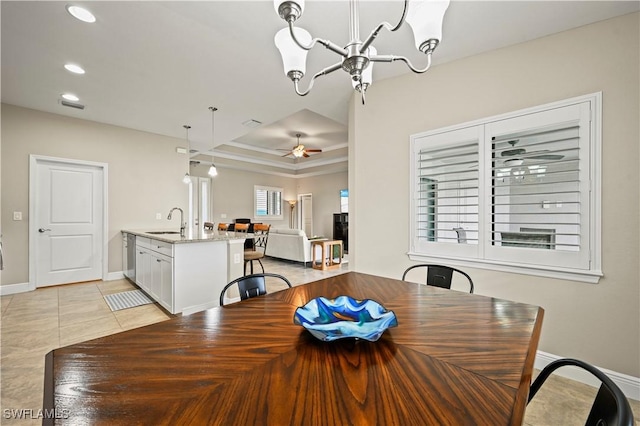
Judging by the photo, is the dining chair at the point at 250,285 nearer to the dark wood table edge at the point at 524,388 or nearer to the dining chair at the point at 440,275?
the dining chair at the point at 440,275

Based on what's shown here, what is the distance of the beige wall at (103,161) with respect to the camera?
389cm

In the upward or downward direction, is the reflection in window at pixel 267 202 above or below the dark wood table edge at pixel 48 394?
above

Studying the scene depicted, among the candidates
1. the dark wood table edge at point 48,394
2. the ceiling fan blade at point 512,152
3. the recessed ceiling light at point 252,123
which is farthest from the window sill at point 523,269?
the recessed ceiling light at point 252,123

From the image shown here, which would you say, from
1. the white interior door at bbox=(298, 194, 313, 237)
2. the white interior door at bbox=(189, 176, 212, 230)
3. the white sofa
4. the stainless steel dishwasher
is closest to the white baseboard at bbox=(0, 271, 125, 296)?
the stainless steel dishwasher

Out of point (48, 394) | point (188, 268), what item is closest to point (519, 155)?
point (48, 394)

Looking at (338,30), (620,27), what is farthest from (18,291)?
(620,27)

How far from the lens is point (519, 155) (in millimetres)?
2291

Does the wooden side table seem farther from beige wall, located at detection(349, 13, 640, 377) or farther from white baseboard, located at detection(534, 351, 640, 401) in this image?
white baseboard, located at detection(534, 351, 640, 401)

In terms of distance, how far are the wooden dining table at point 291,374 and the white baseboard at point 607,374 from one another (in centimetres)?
144

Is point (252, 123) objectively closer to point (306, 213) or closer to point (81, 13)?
point (81, 13)

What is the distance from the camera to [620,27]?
196cm

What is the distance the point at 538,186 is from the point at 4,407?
12.9ft

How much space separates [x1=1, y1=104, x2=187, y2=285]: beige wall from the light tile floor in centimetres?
75

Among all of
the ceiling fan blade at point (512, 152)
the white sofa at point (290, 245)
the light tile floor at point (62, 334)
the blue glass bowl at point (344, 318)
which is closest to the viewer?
the blue glass bowl at point (344, 318)
